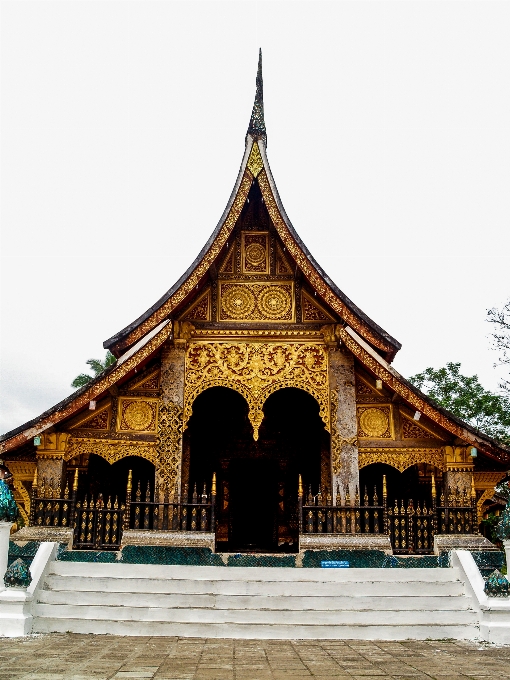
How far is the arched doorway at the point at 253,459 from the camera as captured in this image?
12.2m

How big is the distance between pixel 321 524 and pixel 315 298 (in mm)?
3695

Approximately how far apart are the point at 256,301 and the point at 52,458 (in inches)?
162

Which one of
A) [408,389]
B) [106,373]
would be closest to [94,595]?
[106,373]

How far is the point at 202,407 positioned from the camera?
1249 cm

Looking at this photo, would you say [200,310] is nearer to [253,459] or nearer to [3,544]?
[253,459]

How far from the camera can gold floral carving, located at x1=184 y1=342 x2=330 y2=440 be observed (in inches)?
379

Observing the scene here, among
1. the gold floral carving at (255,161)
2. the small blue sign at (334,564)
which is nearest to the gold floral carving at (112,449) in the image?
the small blue sign at (334,564)

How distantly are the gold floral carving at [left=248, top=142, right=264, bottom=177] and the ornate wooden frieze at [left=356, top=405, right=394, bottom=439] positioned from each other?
13.9 feet

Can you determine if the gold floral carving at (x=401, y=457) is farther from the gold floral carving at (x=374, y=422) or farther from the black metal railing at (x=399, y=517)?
the black metal railing at (x=399, y=517)

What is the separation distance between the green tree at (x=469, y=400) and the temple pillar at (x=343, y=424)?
14.2 meters

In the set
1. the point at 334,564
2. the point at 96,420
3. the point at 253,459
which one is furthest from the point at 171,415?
the point at 253,459

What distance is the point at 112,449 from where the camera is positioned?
934cm

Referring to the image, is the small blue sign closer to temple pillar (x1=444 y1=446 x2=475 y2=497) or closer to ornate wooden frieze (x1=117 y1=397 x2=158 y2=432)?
temple pillar (x1=444 y1=446 x2=475 y2=497)

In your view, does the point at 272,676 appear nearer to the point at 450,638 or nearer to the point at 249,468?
the point at 450,638
